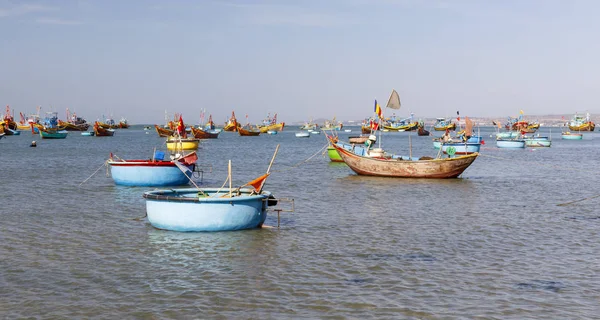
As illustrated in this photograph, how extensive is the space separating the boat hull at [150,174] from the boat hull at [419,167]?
1022cm

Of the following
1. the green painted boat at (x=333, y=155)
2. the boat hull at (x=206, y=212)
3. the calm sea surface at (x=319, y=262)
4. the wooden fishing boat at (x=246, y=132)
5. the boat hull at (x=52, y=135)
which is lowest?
the wooden fishing boat at (x=246, y=132)

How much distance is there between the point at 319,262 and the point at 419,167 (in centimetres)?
1952

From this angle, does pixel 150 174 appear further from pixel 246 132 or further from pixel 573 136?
pixel 246 132

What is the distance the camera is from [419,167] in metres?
31.8

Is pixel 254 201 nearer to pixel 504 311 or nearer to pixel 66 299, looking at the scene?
pixel 66 299

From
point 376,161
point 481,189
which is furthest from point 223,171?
point 481,189

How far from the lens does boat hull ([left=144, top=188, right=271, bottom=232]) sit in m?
16.0

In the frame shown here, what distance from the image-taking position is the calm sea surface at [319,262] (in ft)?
33.1

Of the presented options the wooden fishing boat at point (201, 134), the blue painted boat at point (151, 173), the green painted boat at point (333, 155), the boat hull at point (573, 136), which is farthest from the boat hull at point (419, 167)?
the boat hull at point (573, 136)

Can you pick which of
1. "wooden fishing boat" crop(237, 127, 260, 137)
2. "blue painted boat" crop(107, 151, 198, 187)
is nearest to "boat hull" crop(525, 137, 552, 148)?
"blue painted boat" crop(107, 151, 198, 187)

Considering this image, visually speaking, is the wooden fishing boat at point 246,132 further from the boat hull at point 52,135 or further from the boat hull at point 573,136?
the boat hull at point 573,136

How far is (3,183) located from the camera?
103 feet

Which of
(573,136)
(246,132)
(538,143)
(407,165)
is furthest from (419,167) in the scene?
(246,132)

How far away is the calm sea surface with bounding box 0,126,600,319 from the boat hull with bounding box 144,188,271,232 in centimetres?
28
